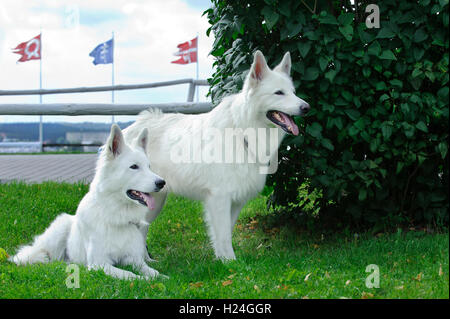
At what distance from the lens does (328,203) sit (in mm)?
5605

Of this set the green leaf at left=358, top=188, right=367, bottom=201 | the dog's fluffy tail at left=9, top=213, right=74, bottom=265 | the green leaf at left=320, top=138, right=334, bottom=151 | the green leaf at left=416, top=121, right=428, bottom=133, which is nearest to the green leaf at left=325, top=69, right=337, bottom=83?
the green leaf at left=320, top=138, right=334, bottom=151

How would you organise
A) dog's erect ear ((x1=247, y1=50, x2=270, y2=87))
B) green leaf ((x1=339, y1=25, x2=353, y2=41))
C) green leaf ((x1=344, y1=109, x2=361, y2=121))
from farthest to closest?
green leaf ((x1=344, y1=109, x2=361, y2=121)), green leaf ((x1=339, y1=25, x2=353, y2=41)), dog's erect ear ((x1=247, y1=50, x2=270, y2=87))

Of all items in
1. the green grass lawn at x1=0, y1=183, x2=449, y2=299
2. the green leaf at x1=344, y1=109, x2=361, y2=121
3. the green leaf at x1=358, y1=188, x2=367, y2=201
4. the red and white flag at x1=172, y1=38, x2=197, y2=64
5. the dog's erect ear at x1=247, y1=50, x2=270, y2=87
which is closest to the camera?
the green grass lawn at x1=0, y1=183, x2=449, y2=299

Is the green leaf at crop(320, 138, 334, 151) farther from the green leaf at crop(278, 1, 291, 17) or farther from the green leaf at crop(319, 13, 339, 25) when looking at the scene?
the green leaf at crop(278, 1, 291, 17)

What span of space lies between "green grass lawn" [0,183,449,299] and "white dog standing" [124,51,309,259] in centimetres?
51

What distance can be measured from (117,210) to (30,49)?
823 inches

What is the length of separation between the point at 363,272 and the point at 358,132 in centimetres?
131

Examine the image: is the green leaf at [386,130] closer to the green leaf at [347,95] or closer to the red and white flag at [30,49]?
the green leaf at [347,95]

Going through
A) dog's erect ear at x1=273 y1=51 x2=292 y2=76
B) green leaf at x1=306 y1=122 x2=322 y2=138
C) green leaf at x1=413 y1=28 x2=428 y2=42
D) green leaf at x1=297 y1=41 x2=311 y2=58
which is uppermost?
green leaf at x1=413 y1=28 x2=428 y2=42

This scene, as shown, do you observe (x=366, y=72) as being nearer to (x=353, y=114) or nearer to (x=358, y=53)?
(x=358, y=53)

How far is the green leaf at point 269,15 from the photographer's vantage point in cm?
424

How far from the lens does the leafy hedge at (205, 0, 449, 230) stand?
4.30 meters

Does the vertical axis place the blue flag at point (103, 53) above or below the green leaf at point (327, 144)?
above

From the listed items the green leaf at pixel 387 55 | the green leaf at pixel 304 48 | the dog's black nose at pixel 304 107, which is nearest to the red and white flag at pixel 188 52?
the green leaf at pixel 304 48
